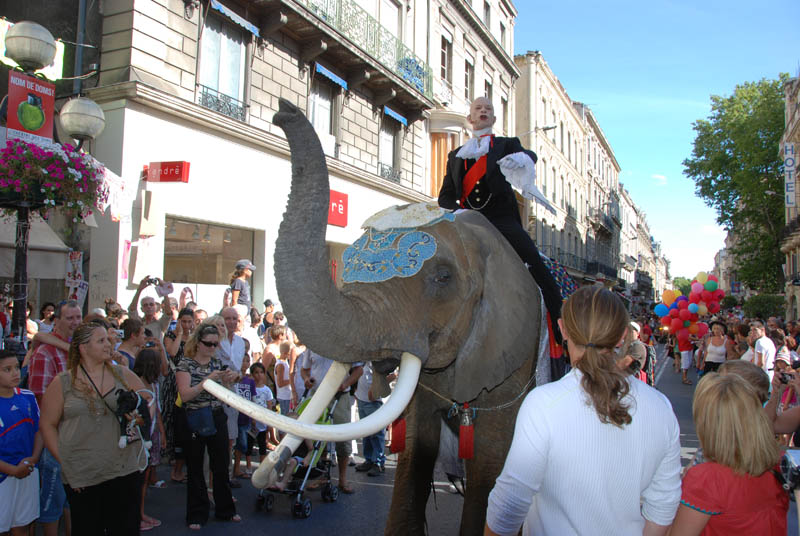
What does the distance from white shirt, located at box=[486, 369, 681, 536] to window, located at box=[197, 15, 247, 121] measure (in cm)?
1252

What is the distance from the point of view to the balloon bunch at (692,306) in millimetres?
14055

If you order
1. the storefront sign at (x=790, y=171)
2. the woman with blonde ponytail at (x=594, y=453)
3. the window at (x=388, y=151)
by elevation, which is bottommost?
the woman with blonde ponytail at (x=594, y=453)

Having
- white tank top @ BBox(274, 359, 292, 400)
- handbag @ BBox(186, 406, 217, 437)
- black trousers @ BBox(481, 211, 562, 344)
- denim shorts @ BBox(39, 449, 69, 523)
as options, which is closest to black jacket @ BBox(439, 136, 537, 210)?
black trousers @ BBox(481, 211, 562, 344)

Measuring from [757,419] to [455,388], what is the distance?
4.16 feet

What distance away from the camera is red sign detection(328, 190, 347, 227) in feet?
55.6

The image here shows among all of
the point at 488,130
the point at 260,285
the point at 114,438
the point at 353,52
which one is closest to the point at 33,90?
the point at 114,438

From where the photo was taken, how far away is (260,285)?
15047mm

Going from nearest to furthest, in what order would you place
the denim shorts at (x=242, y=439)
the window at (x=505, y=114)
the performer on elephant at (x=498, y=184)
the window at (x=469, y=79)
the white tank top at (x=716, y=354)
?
the performer on elephant at (x=498, y=184) → the denim shorts at (x=242, y=439) → the white tank top at (x=716, y=354) → the window at (x=469, y=79) → the window at (x=505, y=114)

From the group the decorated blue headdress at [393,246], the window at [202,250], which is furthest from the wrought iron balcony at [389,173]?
the decorated blue headdress at [393,246]

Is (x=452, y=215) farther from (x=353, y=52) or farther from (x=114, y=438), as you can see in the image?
(x=353, y=52)

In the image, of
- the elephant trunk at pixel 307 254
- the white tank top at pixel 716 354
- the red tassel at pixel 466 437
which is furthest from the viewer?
the white tank top at pixel 716 354

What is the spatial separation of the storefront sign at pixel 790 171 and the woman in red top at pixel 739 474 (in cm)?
3494

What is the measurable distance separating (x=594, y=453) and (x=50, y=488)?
14.1 ft

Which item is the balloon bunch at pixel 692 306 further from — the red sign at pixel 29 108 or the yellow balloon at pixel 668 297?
the red sign at pixel 29 108
